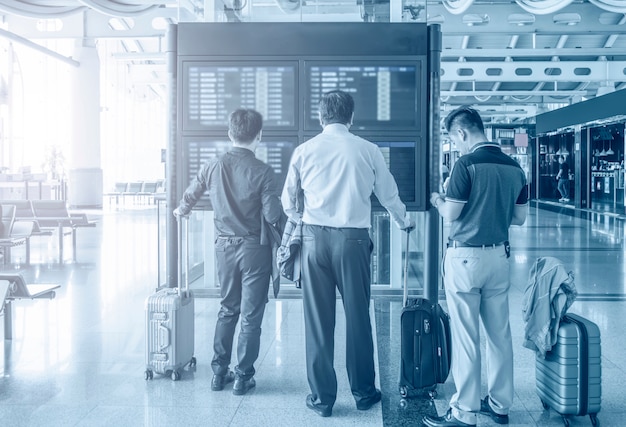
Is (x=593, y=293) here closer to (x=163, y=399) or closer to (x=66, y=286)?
(x=163, y=399)

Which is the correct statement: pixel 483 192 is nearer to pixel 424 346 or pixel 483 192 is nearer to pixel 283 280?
pixel 424 346

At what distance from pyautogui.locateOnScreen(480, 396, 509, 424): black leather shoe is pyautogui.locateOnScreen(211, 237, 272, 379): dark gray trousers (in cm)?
129

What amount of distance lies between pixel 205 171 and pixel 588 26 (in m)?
12.1

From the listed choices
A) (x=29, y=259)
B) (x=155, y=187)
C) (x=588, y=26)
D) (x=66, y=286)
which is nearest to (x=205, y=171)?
(x=66, y=286)

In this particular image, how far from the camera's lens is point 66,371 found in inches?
179

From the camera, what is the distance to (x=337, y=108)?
376cm

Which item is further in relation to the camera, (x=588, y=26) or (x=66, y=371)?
(x=588, y=26)

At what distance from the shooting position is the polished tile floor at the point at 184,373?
12.3 ft

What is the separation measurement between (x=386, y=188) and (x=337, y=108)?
49cm

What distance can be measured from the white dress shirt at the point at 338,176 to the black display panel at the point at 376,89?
858 mm

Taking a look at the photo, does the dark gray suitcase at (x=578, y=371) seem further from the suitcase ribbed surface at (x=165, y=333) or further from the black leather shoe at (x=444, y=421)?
the suitcase ribbed surface at (x=165, y=333)

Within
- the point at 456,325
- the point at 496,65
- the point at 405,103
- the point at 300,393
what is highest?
the point at 496,65

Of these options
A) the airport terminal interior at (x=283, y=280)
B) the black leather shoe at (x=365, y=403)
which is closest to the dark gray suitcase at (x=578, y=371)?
the airport terminal interior at (x=283, y=280)

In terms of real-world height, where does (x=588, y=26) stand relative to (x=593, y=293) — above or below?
above
